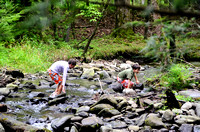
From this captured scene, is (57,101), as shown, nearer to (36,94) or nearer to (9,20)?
(36,94)

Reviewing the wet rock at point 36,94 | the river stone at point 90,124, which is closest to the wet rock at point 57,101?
the wet rock at point 36,94

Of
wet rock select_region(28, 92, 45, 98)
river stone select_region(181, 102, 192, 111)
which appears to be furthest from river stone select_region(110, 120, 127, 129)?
wet rock select_region(28, 92, 45, 98)

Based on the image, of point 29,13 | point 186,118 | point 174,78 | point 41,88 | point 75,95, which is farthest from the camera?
point 41,88

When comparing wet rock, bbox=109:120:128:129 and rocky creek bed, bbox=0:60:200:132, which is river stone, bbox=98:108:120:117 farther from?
wet rock, bbox=109:120:128:129

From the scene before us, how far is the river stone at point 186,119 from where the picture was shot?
3.28 m

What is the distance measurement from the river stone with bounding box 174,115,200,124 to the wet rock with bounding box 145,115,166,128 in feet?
0.96

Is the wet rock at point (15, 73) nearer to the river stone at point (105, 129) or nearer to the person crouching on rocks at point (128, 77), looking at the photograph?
the person crouching on rocks at point (128, 77)

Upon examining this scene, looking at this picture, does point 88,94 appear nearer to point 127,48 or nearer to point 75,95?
point 75,95

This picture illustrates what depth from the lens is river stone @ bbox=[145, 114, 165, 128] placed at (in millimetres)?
3299

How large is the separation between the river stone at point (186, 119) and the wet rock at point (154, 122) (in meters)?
0.29

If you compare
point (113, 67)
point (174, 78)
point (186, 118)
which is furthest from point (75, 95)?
point (113, 67)

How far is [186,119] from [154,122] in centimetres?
55

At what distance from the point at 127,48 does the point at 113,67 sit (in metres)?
3.82

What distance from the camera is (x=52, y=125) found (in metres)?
3.55
